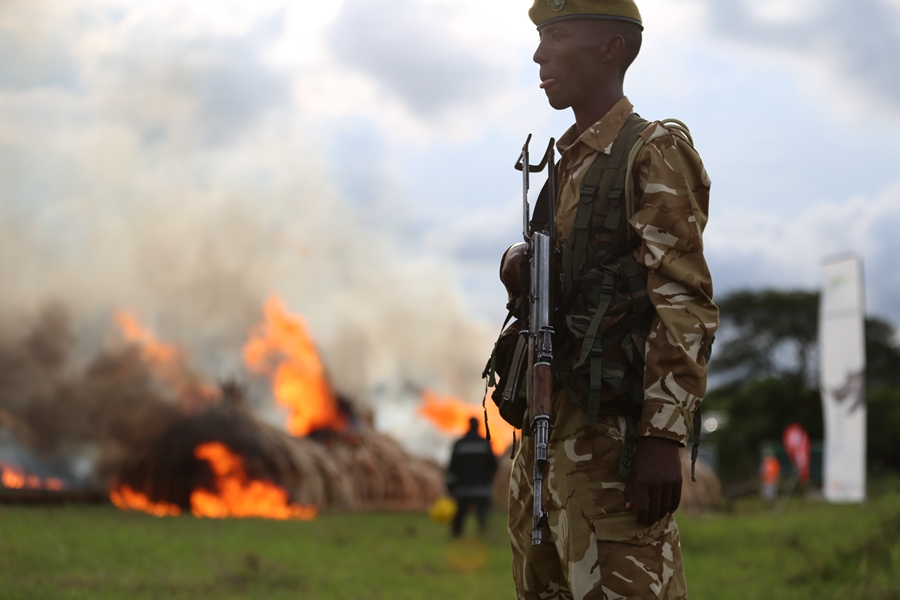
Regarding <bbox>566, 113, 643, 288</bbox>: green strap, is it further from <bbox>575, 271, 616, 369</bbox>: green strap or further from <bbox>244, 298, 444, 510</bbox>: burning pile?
<bbox>244, 298, 444, 510</bbox>: burning pile

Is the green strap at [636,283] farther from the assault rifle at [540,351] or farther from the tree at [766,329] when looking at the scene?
the tree at [766,329]

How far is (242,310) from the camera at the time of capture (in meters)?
15.8

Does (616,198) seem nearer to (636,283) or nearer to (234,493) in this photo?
(636,283)

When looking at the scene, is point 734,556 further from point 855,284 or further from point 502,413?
point 502,413

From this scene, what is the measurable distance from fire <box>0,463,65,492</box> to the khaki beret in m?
11.6

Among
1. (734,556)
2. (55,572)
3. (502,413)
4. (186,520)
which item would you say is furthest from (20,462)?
(502,413)

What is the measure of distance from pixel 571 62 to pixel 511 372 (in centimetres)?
90

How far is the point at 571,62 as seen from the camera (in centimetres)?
276

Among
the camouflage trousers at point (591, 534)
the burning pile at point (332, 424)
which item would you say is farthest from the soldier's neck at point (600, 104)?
the burning pile at point (332, 424)

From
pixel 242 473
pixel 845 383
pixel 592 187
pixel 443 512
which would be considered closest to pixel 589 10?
pixel 592 187

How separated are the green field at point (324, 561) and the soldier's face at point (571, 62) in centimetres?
429

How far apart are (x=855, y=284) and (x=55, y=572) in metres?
12.3

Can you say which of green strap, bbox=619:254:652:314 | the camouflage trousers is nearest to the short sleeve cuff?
the camouflage trousers

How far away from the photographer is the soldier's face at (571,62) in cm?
274
